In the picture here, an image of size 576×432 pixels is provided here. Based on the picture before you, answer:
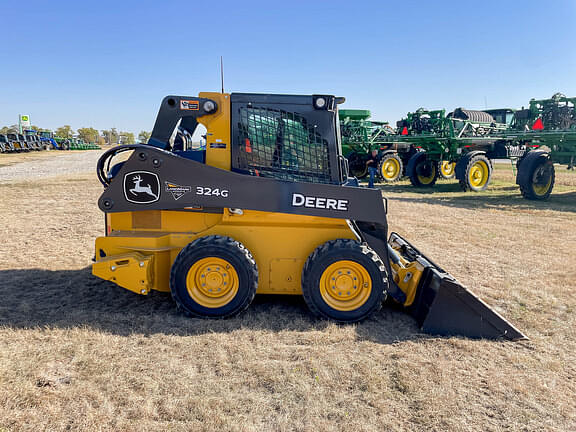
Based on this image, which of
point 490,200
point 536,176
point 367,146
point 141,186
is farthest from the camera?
point 367,146

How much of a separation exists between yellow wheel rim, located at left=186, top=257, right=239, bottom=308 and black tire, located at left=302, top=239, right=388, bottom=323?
763 millimetres

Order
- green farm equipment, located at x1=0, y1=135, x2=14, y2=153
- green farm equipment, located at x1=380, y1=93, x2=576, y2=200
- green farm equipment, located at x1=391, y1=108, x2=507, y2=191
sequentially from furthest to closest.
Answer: green farm equipment, located at x1=0, y1=135, x2=14, y2=153
green farm equipment, located at x1=391, y1=108, x2=507, y2=191
green farm equipment, located at x1=380, y1=93, x2=576, y2=200

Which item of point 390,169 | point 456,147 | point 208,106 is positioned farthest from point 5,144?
point 208,106

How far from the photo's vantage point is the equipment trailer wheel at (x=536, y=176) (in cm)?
1380

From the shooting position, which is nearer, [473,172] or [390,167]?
[473,172]

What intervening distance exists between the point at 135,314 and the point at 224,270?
3.64 feet

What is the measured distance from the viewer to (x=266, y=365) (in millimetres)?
3344

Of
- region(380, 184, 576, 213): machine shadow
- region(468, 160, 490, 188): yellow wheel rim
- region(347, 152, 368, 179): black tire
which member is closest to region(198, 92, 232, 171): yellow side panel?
region(380, 184, 576, 213): machine shadow

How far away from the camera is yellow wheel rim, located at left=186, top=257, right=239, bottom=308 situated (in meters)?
4.15

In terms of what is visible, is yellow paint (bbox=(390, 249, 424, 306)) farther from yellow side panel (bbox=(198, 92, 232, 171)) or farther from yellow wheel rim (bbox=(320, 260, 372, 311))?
yellow side panel (bbox=(198, 92, 232, 171))

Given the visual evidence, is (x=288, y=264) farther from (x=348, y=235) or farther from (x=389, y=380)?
(x=389, y=380)

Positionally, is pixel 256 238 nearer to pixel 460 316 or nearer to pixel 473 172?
pixel 460 316

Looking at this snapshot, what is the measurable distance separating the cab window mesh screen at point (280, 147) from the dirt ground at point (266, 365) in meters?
1.54

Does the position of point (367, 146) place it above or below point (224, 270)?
above
